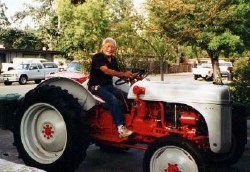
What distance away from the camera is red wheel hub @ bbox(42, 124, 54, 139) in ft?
21.0

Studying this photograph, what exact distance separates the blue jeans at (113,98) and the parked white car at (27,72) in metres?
27.7

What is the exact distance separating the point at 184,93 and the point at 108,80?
4.45 ft

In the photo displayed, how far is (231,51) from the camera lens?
30453 mm

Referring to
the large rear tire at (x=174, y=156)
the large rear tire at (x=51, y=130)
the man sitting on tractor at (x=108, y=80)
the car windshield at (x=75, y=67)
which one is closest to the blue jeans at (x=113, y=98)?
the man sitting on tractor at (x=108, y=80)

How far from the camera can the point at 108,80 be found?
6.39 meters

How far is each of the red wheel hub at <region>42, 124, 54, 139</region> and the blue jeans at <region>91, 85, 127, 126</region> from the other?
34.6 inches

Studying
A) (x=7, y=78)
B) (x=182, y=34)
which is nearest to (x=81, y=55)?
(x=182, y=34)

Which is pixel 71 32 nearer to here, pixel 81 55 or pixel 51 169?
pixel 81 55

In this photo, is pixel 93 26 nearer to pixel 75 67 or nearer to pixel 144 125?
pixel 75 67

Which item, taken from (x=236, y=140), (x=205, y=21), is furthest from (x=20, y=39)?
(x=236, y=140)

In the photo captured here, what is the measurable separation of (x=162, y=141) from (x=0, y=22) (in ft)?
259

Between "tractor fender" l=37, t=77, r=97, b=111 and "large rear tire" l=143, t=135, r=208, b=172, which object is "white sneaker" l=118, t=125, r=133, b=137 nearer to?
"tractor fender" l=37, t=77, r=97, b=111

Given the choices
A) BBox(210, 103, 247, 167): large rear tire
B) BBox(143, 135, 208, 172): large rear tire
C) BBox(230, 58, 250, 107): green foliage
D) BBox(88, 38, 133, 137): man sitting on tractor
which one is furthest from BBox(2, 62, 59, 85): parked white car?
BBox(143, 135, 208, 172): large rear tire

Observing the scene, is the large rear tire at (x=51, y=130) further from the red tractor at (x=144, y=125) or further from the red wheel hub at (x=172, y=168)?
the red wheel hub at (x=172, y=168)
